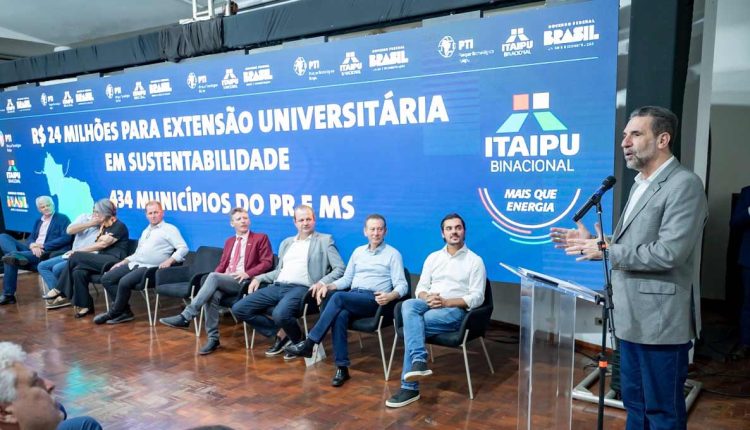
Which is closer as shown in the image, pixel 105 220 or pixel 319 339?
pixel 319 339

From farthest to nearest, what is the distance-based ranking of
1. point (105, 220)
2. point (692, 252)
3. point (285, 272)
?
point (105, 220) < point (285, 272) < point (692, 252)

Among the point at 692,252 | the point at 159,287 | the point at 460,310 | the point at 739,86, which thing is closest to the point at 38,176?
the point at 159,287

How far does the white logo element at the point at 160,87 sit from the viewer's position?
6281 millimetres

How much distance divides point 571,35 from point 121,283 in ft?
15.3

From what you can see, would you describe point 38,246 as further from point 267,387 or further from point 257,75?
point 267,387

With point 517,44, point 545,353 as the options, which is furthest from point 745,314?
point 517,44

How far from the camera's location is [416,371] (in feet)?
11.9

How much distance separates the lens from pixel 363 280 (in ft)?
14.7

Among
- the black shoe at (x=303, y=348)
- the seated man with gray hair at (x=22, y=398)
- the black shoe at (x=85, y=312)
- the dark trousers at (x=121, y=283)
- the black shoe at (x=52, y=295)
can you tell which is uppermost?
the seated man with gray hair at (x=22, y=398)

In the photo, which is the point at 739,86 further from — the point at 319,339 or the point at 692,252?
the point at 319,339

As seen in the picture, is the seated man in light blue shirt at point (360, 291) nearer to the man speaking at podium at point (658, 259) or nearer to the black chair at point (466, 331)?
the black chair at point (466, 331)

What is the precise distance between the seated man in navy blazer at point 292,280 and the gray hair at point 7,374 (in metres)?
2.76

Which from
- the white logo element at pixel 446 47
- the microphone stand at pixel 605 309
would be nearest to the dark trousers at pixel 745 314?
the microphone stand at pixel 605 309

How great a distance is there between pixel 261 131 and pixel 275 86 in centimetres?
47
